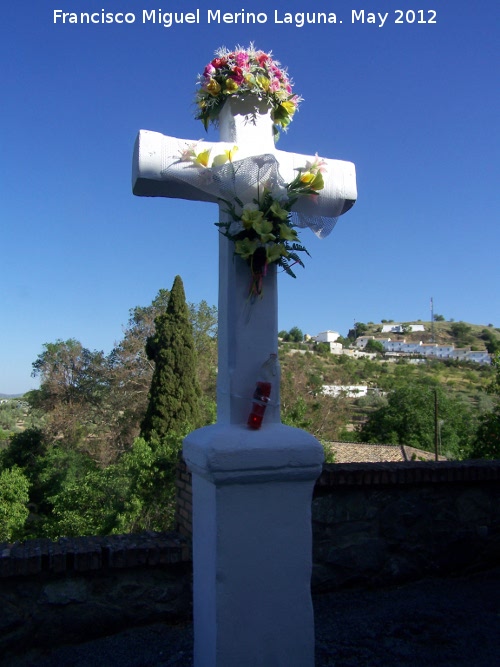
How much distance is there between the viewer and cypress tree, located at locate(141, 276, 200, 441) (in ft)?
62.5

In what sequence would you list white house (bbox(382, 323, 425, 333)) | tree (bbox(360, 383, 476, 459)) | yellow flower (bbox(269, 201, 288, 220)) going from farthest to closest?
white house (bbox(382, 323, 425, 333))
tree (bbox(360, 383, 476, 459))
yellow flower (bbox(269, 201, 288, 220))

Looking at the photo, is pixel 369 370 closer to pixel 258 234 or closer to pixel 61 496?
pixel 61 496

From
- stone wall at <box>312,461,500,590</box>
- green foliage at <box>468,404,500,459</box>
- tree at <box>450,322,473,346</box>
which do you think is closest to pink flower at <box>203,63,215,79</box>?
stone wall at <box>312,461,500,590</box>

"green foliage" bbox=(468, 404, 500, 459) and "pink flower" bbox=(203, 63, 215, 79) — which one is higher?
"pink flower" bbox=(203, 63, 215, 79)

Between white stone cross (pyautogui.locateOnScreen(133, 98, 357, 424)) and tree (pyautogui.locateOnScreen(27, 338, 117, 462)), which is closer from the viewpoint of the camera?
white stone cross (pyautogui.locateOnScreen(133, 98, 357, 424))

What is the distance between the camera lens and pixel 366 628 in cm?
325

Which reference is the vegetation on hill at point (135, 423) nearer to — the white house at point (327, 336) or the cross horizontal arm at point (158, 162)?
the cross horizontal arm at point (158, 162)

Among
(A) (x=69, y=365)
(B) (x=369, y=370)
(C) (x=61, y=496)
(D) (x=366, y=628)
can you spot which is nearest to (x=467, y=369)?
(B) (x=369, y=370)

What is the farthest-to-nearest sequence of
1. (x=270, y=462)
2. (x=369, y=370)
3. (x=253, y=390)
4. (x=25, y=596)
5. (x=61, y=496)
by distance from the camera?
(x=369, y=370) → (x=61, y=496) → (x=25, y=596) → (x=253, y=390) → (x=270, y=462)

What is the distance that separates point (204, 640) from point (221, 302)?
1.47m

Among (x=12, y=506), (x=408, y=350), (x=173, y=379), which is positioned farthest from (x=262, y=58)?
(x=408, y=350)

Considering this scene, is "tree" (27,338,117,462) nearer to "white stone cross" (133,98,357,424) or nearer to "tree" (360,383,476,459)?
"tree" (360,383,476,459)

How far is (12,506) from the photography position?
754 inches

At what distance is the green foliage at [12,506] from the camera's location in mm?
18234
